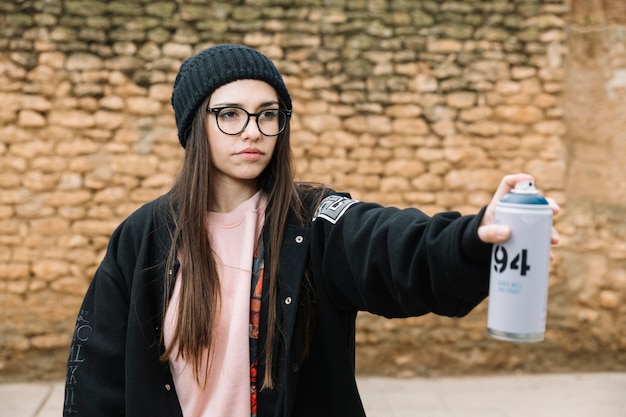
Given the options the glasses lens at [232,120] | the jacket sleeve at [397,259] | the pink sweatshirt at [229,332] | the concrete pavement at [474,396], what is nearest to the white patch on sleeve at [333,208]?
the jacket sleeve at [397,259]

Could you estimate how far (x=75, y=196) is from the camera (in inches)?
215

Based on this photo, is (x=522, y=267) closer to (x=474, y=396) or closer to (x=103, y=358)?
(x=103, y=358)

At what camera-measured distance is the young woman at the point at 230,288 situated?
6.07 feet

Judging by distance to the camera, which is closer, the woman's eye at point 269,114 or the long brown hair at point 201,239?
the long brown hair at point 201,239

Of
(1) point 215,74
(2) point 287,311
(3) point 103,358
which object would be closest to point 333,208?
(2) point 287,311

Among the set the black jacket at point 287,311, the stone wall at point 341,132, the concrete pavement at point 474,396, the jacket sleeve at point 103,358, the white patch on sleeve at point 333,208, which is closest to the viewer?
the black jacket at point 287,311

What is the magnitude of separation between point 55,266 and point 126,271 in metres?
3.79

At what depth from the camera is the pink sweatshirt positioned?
6.12 ft

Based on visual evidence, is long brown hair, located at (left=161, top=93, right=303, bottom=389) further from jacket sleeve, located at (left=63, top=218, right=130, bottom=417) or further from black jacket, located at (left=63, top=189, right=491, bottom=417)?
jacket sleeve, located at (left=63, top=218, right=130, bottom=417)

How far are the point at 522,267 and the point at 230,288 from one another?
838mm

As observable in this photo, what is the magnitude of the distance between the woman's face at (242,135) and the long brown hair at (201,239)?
0.13 ft

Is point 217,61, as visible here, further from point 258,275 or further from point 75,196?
point 75,196

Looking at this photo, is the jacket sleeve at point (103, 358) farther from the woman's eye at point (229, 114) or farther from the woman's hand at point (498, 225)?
the woman's hand at point (498, 225)

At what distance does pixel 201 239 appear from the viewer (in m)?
1.95
